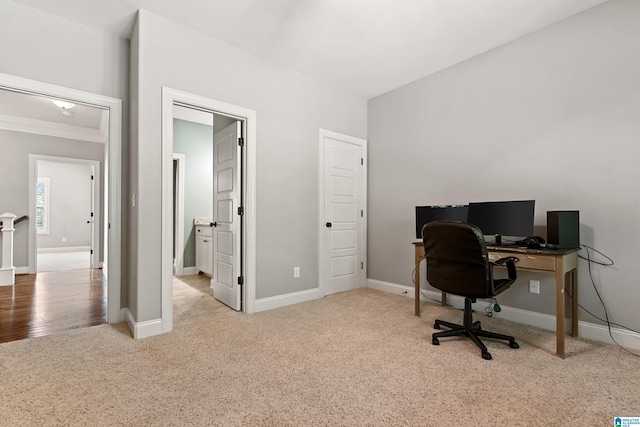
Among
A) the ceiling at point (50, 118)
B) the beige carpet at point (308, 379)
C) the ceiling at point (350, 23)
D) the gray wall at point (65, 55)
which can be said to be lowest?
the beige carpet at point (308, 379)

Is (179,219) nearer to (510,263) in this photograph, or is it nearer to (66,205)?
(510,263)

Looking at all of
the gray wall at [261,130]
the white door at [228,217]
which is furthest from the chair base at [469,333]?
the white door at [228,217]

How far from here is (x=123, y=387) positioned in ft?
5.69

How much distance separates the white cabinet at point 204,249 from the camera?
473cm

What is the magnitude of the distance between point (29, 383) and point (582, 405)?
3159 mm

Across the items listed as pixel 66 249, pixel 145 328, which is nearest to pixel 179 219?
pixel 145 328

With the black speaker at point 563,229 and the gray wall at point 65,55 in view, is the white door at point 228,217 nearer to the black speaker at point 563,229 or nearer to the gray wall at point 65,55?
the gray wall at point 65,55

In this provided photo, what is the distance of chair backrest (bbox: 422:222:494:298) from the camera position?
209 cm

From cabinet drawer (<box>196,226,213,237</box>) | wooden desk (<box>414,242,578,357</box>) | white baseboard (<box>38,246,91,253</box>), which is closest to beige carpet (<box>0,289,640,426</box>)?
wooden desk (<box>414,242,578,357</box>)

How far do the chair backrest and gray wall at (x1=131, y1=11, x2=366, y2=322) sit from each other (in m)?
1.63

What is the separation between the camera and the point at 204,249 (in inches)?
193

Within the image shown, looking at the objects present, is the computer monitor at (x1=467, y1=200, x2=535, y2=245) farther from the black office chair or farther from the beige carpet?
the beige carpet

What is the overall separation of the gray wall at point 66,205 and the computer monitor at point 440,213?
1014cm

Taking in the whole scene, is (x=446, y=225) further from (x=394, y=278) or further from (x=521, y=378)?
(x=394, y=278)
